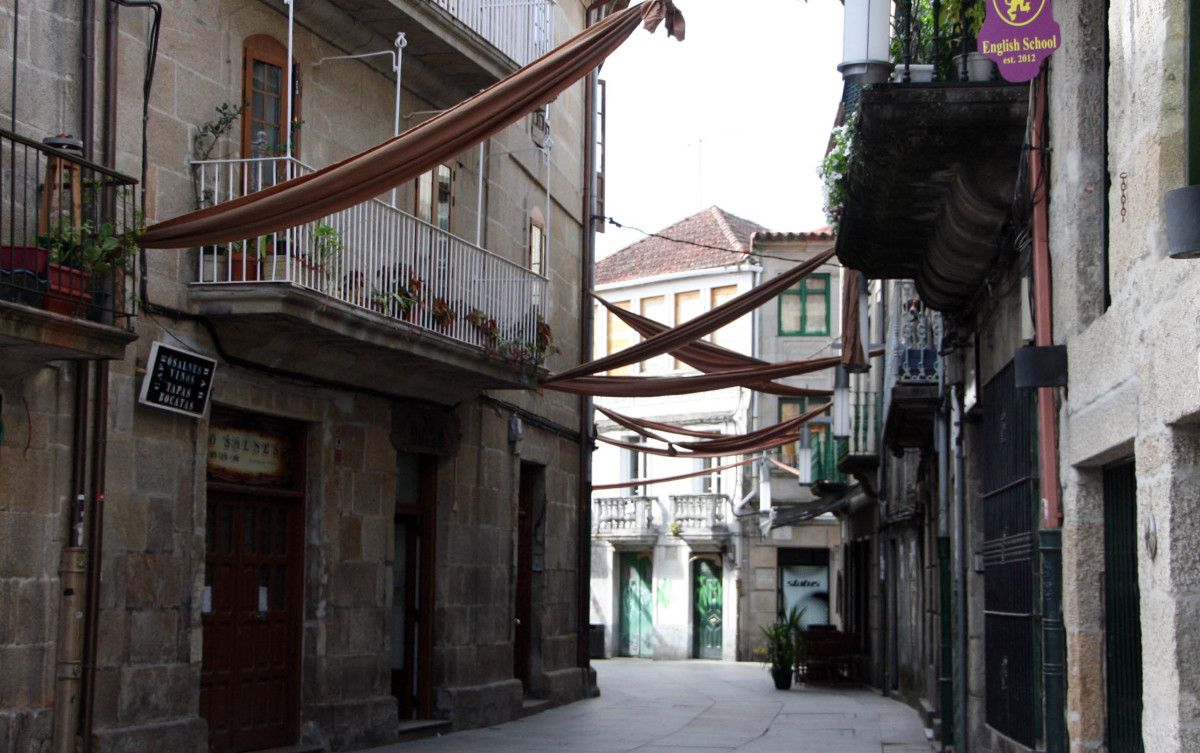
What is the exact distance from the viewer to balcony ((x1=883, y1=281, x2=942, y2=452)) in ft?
51.8

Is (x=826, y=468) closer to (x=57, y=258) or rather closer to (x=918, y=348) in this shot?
(x=918, y=348)

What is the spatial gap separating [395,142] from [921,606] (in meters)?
11.7

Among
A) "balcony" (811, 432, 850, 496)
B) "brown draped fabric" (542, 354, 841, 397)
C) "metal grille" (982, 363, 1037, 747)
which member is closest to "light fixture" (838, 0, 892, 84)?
"metal grille" (982, 363, 1037, 747)

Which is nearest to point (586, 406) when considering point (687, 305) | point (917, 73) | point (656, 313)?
point (917, 73)

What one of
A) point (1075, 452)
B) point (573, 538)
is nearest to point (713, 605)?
point (573, 538)

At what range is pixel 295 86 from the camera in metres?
13.6

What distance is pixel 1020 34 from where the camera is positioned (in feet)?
23.6

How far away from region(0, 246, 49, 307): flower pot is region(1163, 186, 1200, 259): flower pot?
6.91 m

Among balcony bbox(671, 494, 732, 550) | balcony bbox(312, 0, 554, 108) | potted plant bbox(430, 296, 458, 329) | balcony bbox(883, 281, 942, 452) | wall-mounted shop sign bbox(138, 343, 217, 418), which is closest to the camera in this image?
wall-mounted shop sign bbox(138, 343, 217, 418)

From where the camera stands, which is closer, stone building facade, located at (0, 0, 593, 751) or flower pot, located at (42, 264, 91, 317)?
flower pot, located at (42, 264, 91, 317)

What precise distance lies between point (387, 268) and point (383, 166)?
11.6ft

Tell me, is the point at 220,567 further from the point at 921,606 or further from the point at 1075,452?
the point at 921,606

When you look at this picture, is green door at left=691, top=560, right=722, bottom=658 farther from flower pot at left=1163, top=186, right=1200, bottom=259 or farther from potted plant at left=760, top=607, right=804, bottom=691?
flower pot at left=1163, top=186, right=1200, bottom=259

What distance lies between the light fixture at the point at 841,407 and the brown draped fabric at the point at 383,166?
9.12m
